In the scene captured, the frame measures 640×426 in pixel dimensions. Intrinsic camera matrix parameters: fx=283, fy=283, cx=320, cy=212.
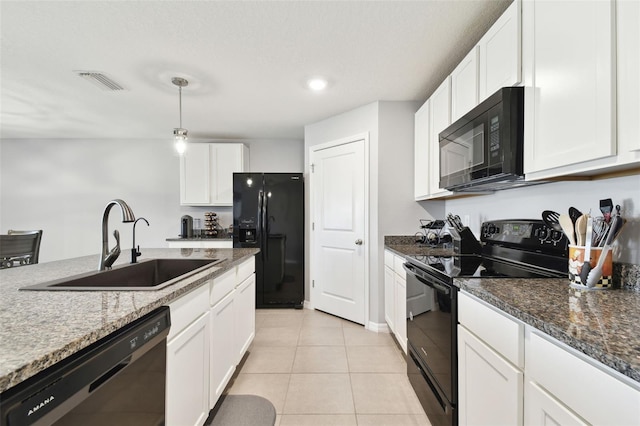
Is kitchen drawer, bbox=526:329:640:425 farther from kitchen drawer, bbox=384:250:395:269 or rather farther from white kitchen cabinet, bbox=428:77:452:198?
kitchen drawer, bbox=384:250:395:269

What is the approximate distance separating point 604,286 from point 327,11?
1.87 m

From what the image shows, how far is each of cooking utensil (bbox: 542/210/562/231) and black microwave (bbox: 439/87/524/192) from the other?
0.67 feet

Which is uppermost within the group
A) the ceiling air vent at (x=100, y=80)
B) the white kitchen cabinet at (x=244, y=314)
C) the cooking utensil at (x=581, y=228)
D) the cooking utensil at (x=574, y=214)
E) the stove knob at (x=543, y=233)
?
the ceiling air vent at (x=100, y=80)

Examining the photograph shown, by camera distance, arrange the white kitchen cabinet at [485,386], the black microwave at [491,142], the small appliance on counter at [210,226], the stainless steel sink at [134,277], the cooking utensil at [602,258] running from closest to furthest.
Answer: the white kitchen cabinet at [485,386]
the cooking utensil at [602,258]
the stainless steel sink at [134,277]
the black microwave at [491,142]
the small appliance on counter at [210,226]

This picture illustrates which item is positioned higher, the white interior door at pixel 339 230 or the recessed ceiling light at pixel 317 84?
the recessed ceiling light at pixel 317 84

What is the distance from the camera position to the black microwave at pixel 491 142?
1.31m

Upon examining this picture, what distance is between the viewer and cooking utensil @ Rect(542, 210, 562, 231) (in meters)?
1.40

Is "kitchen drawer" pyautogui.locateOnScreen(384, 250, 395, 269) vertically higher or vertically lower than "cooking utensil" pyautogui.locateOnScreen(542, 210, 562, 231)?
lower

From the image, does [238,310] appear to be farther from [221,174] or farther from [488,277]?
[221,174]

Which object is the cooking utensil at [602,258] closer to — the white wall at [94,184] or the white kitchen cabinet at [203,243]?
the white kitchen cabinet at [203,243]

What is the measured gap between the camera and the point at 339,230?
3.29 m

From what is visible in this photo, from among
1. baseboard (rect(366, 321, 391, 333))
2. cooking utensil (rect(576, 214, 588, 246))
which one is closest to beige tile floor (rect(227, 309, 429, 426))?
baseboard (rect(366, 321, 391, 333))

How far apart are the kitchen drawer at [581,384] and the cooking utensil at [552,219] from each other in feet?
2.71

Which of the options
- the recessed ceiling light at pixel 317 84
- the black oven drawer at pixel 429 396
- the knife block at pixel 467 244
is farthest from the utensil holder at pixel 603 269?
the recessed ceiling light at pixel 317 84
